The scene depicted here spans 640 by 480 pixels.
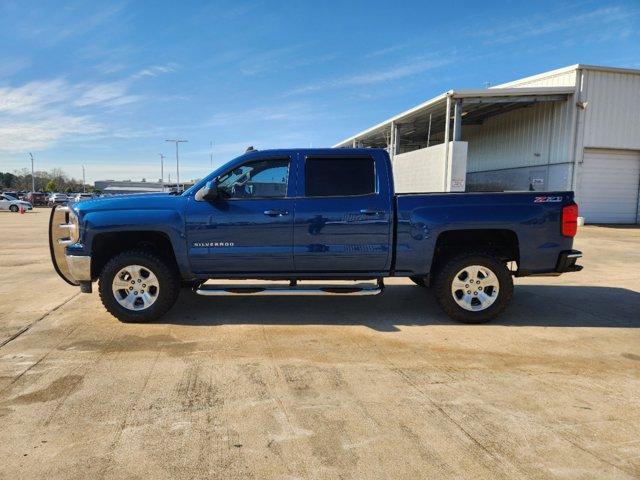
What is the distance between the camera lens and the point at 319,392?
3.62 m

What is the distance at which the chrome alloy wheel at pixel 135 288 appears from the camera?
5.41 m

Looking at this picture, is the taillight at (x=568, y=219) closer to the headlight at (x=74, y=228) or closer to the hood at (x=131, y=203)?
the hood at (x=131, y=203)

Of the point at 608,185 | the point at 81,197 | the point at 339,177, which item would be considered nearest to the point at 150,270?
the point at 339,177

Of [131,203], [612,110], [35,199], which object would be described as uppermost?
[612,110]

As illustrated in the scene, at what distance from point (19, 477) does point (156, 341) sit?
2.31 metres

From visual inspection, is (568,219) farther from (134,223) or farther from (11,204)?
(11,204)

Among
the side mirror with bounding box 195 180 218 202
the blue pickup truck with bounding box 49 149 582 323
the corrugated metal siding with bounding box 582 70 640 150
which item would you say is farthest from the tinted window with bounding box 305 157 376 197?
the corrugated metal siding with bounding box 582 70 640 150

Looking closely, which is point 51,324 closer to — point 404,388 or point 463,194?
point 404,388

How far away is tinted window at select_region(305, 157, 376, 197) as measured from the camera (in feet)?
17.8

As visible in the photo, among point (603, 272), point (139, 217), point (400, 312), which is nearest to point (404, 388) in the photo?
point (400, 312)

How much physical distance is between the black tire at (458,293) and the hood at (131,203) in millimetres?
3214

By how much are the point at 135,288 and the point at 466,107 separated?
20460 mm

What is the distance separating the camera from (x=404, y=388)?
3703 millimetres

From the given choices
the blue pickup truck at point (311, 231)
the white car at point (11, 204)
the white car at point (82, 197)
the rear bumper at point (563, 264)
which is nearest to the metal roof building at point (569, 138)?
the white car at point (82, 197)
